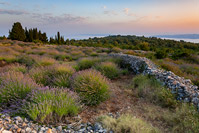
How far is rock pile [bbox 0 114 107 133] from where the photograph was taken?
7.72 ft

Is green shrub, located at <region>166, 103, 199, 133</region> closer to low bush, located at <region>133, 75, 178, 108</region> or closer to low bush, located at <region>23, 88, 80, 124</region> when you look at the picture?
low bush, located at <region>133, 75, 178, 108</region>

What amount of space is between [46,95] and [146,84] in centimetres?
369

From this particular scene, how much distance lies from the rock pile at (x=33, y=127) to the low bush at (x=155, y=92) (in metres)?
2.43

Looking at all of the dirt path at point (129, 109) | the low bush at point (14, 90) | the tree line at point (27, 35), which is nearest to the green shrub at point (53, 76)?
the low bush at point (14, 90)

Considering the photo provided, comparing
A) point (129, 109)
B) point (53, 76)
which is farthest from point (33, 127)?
point (53, 76)

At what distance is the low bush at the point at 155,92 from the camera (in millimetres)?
4246

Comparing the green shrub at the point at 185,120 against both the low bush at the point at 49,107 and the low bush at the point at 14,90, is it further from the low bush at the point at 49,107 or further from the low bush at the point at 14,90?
the low bush at the point at 14,90

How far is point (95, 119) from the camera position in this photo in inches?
133

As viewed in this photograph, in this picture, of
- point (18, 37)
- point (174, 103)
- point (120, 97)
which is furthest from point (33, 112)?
point (18, 37)

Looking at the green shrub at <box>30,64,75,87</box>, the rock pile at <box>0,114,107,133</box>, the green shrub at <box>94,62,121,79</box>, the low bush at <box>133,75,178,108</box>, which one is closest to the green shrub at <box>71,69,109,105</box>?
the green shrub at <box>30,64,75,87</box>

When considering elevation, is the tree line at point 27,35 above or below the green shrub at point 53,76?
above

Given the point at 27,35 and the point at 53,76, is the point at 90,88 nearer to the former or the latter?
the point at 53,76

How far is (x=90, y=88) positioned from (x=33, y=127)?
200 centimetres

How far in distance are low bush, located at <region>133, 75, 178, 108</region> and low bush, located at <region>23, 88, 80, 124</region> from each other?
2656 millimetres
